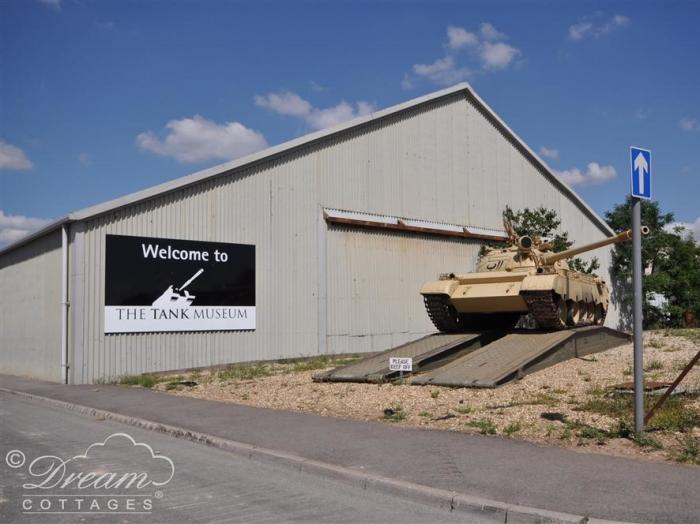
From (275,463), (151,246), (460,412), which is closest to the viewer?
(275,463)

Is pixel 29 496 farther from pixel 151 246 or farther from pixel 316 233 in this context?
pixel 316 233

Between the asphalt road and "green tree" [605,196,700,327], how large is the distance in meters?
31.7

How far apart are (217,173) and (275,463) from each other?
1374cm

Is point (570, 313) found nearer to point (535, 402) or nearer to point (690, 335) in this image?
point (690, 335)

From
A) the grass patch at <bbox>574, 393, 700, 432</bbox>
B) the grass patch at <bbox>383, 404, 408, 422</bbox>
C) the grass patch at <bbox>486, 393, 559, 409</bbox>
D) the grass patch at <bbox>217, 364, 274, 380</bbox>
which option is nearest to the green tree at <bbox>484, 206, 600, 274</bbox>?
the grass patch at <bbox>217, 364, 274, 380</bbox>

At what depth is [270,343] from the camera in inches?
874

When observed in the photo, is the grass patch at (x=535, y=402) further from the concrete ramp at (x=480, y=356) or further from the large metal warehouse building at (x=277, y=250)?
the large metal warehouse building at (x=277, y=250)

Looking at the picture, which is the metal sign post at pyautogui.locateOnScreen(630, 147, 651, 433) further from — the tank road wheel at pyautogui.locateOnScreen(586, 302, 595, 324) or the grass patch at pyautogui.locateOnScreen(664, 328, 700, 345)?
the tank road wheel at pyautogui.locateOnScreen(586, 302, 595, 324)

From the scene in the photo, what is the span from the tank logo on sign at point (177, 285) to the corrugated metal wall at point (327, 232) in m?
0.26

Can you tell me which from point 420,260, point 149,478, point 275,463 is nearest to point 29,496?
point 149,478

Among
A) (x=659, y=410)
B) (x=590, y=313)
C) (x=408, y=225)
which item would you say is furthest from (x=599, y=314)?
(x=659, y=410)

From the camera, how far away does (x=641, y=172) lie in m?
9.14

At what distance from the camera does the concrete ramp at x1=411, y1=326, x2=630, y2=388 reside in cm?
1380

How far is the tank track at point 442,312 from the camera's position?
1980 centimetres
